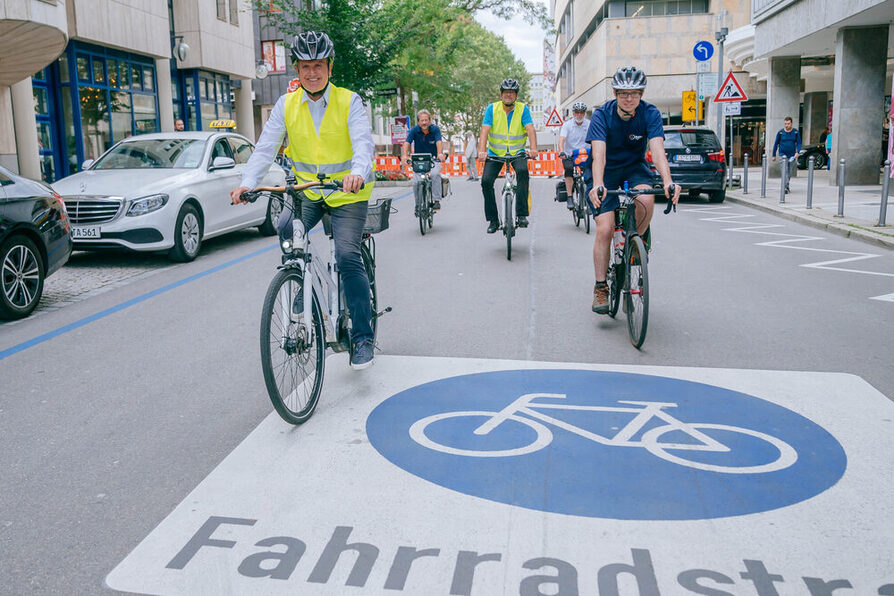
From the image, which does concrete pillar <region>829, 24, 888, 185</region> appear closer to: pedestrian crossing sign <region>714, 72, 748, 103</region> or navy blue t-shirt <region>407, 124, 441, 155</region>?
pedestrian crossing sign <region>714, 72, 748, 103</region>

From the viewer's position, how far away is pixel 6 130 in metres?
19.0

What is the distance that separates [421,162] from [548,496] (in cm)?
1105

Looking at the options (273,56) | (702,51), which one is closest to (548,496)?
(702,51)

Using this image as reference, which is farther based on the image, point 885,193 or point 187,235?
point 885,193

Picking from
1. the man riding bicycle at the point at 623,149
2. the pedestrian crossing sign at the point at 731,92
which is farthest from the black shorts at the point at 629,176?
the pedestrian crossing sign at the point at 731,92

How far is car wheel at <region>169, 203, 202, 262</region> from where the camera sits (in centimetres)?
1075

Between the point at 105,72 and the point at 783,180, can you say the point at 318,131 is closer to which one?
the point at 783,180

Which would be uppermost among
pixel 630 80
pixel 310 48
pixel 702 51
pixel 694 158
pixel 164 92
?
pixel 702 51

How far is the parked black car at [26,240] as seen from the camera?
295 inches

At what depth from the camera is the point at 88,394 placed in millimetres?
5246

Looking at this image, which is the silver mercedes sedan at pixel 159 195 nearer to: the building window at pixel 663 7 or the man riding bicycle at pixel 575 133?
the man riding bicycle at pixel 575 133

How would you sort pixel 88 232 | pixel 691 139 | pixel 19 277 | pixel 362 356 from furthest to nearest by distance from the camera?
pixel 691 139, pixel 88 232, pixel 19 277, pixel 362 356

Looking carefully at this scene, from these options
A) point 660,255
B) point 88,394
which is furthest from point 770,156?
point 88,394

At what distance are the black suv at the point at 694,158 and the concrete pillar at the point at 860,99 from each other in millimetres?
5465
